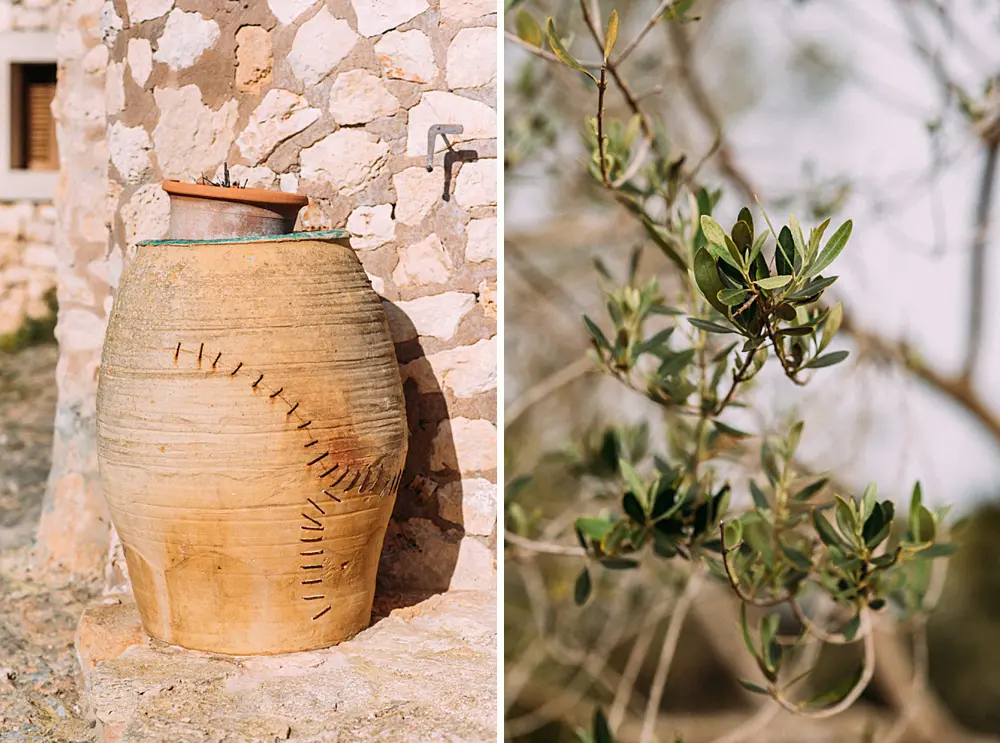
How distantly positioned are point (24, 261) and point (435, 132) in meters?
3.02

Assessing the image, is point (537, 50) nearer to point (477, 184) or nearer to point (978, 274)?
point (477, 184)

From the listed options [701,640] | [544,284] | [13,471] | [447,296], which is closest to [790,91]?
[544,284]

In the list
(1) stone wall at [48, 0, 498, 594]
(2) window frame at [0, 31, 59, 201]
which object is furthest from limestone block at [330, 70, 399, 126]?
(2) window frame at [0, 31, 59, 201]

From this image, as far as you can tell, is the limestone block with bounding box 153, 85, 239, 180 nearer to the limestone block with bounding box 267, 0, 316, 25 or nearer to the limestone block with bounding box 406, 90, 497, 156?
the limestone block with bounding box 267, 0, 316, 25

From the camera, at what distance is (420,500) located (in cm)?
241

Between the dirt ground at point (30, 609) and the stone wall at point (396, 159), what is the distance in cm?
72

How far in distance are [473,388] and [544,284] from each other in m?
0.37

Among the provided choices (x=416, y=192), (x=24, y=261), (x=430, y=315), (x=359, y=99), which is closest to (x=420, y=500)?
(x=430, y=315)

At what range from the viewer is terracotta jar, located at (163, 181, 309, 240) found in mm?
2123

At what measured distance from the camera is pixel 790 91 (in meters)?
3.13

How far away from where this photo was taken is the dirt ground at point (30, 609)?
6.74ft

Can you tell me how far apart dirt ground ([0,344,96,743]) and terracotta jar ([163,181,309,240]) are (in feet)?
3.11

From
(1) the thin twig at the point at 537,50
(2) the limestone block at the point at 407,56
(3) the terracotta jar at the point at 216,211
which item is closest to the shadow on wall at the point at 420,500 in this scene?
(3) the terracotta jar at the point at 216,211

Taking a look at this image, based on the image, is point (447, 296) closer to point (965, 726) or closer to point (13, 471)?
point (13, 471)
